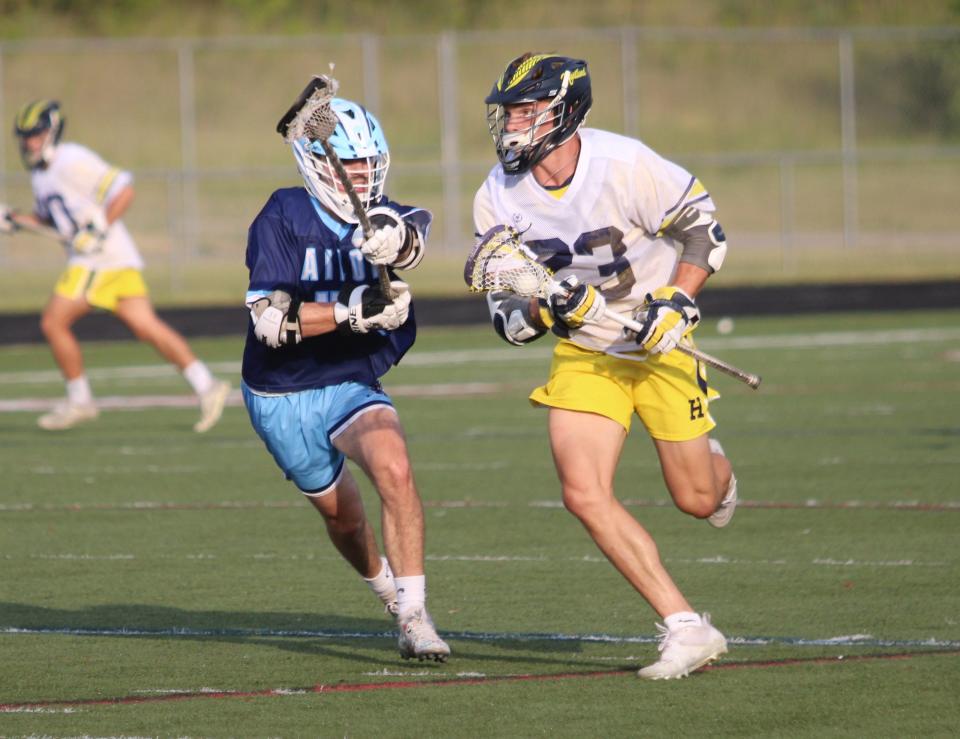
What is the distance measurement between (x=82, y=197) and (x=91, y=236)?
0.43m

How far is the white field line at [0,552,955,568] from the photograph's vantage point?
7.94 metres

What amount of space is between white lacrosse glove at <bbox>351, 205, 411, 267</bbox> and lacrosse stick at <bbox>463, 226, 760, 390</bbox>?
0.78ft

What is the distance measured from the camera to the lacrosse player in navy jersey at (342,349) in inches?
247

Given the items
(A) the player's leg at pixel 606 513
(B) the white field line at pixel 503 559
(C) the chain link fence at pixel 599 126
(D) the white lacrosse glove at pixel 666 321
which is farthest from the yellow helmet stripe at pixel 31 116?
(C) the chain link fence at pixel 599 126

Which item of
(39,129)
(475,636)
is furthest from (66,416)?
(475,636)

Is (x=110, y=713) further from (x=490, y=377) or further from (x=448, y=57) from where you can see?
(x=448, y=57)

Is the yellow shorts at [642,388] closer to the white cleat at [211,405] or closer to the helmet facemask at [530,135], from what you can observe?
the helmet facemask at [530,135]

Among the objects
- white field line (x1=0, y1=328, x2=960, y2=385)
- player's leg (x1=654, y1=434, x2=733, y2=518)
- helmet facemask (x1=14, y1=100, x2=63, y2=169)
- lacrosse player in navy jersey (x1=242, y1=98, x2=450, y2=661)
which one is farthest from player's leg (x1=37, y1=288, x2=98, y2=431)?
player's leg (x1=654, y1=434, x2=733, y2=518)

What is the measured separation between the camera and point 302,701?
5.80 m

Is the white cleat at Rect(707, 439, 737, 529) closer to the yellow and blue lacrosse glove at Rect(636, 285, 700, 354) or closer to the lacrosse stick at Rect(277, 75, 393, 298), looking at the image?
the yellow and blue lacrosse glove at Rect(636, 285, 700, 354)

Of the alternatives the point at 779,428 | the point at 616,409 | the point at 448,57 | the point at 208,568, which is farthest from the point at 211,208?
the point at 616,409

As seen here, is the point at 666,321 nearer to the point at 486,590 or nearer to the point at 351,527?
the point at 351,527

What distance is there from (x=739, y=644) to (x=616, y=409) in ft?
3.09

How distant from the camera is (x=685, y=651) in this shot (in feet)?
19.3
